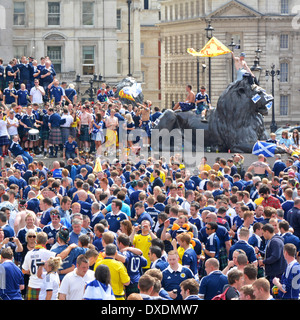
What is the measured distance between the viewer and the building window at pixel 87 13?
2478 inches

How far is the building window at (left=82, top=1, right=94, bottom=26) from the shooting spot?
62.9m

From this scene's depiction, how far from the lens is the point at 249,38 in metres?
94.9

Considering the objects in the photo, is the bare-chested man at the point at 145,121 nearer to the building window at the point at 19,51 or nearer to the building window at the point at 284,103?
the building window at the point at 19,51

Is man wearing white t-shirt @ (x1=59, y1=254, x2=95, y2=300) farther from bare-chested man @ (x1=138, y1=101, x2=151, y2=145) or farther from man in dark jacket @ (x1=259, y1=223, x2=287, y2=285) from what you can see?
bare-chested man @ (x1=138, y1=101, x2=151, y2=145)

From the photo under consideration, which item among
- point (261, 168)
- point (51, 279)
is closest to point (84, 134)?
point (261, 168)

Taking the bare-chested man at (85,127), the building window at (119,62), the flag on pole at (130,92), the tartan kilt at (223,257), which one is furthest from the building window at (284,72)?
the tartan kilt at (223,257)

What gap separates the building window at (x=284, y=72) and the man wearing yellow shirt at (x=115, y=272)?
3331 inches

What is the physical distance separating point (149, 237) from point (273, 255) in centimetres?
195

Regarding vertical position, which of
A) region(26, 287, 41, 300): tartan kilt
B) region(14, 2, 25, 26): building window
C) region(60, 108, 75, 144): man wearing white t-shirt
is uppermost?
region(14, 2, 25, 26): building window

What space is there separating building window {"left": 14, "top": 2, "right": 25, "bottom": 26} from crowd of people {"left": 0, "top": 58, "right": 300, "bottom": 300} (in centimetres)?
3784

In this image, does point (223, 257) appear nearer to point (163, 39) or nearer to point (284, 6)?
point (284, 6)

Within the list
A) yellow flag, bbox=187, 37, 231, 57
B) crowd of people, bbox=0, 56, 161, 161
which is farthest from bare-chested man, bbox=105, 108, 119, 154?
yellow flag, bbox=187, 37, 231, 57

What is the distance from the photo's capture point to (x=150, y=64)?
10731cm
